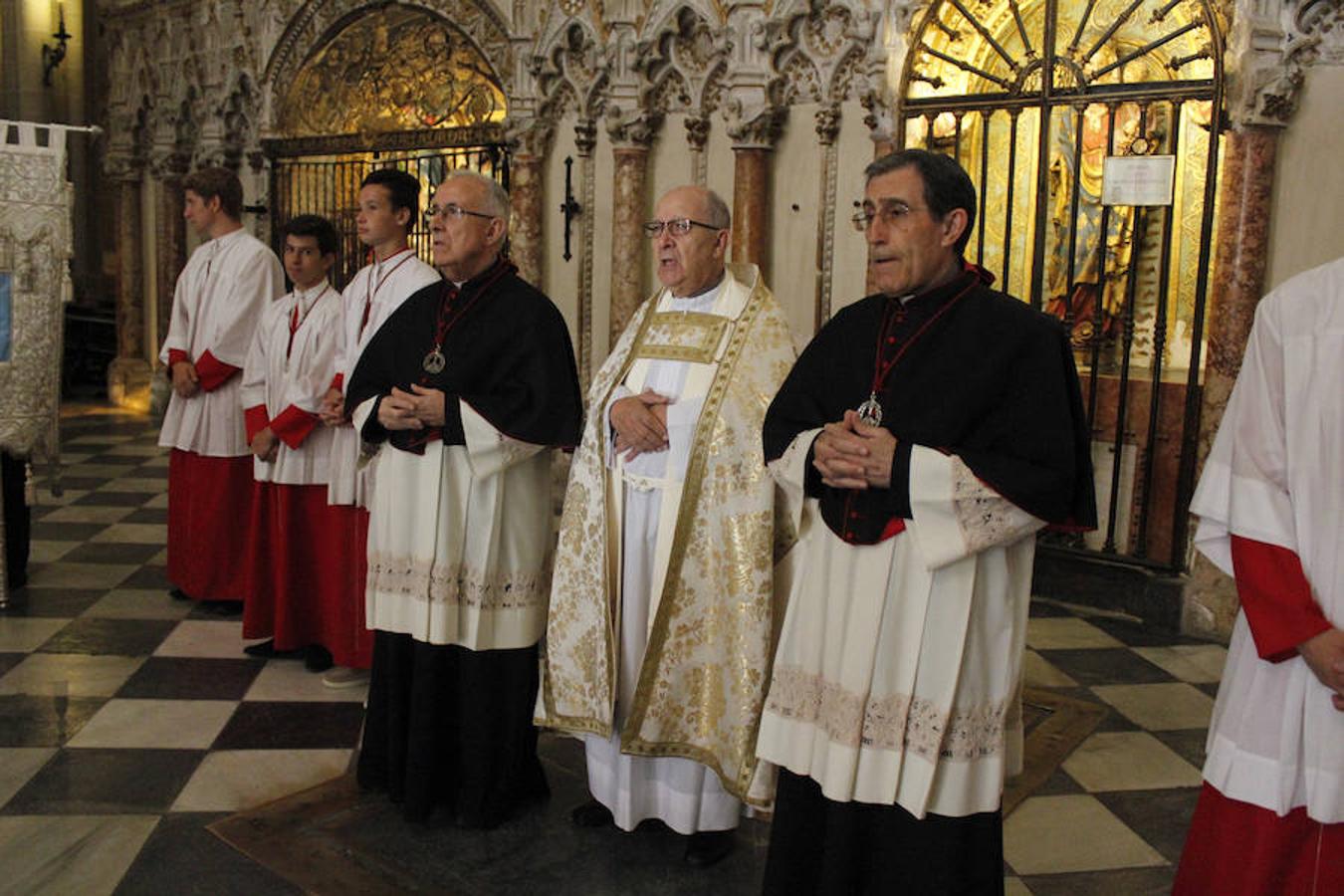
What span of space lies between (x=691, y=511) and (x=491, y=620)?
696mm

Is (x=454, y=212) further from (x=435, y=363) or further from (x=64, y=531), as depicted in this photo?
(x=64, y=531)

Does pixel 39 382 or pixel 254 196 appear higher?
pixel 254 196

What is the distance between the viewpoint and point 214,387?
544cm

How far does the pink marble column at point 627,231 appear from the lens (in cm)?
755

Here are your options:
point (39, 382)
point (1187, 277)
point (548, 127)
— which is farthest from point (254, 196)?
point (1187, 277)

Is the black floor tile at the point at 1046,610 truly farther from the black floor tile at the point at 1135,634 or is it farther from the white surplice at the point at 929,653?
the white surplice at the point at 929,653

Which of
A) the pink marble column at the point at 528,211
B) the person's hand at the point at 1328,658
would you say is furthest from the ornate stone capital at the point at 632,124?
the person's hand at the point at 1328,658

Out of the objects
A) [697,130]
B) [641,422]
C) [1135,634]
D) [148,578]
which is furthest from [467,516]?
[697,130]

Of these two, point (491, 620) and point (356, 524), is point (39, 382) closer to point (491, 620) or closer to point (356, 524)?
point (356, 524)

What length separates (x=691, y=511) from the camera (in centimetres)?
312

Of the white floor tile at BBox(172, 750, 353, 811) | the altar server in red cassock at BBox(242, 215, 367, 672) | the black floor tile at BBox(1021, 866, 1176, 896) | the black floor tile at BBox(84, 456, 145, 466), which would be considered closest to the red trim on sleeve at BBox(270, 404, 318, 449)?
the altar server in red cassock at BBox(242, 215, 367, 672)

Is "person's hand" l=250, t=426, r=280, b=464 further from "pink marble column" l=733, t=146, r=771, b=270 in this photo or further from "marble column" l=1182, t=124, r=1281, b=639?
"marble column" l=1182, t=124, r=1281, b=639

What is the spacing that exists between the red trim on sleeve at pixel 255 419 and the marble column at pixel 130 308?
7.83 m

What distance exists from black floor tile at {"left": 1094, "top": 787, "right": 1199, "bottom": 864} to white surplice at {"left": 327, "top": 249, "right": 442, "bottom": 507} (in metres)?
2.67
